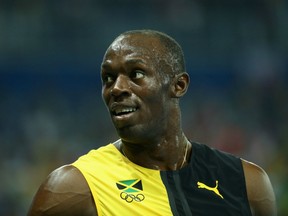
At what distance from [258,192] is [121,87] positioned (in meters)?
0.89

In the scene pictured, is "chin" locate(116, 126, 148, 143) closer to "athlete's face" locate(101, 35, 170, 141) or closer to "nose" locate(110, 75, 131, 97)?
"athlete's face" locate(101, 35, 170, 141)

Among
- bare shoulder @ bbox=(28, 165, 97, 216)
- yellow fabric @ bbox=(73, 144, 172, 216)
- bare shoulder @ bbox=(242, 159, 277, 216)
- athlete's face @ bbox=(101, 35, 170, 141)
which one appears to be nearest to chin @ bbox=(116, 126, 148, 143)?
athlete's face @ bbox=(101, 35, 170, 141)

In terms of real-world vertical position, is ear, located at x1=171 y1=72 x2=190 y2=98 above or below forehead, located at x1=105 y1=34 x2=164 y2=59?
below

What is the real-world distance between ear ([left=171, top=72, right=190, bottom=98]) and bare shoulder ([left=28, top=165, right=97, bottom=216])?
642 millimetres

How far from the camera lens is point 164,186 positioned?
3.48 meters

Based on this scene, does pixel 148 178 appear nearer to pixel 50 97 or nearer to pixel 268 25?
pixel 50 97

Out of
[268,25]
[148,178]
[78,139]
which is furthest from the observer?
[268,25]

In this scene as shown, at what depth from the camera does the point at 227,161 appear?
3797mm

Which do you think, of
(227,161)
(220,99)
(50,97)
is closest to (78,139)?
(50,97)

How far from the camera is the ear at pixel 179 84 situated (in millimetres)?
3625

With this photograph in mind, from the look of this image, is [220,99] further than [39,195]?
Yes

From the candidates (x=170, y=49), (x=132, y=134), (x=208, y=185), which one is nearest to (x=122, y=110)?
(x=132, y=134)

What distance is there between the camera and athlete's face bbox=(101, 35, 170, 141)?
3.39 meters

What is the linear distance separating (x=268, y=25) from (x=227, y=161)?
7.89m
